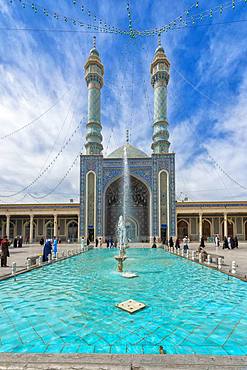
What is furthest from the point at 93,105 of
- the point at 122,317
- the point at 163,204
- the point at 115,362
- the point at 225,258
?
the point at 115,362

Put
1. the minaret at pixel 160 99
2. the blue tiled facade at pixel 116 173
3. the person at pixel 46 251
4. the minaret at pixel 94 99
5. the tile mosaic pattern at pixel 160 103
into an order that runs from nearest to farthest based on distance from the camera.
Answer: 1. the person at pixel 46 251
2. the blue tiled facade at pixel 116 173
3. the minaret at pixel 160 99
4. the minaret at pixel 94 99
5. the tile mosaic pattern at pixel 160 103

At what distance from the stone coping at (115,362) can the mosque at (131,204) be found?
70.9 ft

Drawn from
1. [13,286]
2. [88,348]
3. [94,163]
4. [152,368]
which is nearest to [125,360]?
[152,368]

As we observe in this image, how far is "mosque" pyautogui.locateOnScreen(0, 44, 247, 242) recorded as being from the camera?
24078mm

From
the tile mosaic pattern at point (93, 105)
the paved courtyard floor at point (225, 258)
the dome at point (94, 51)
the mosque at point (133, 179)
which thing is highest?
the dome at point (94, 51)

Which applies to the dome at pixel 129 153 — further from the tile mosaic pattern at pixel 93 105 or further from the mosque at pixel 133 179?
the tile mosaic pattern at pixel 93 105

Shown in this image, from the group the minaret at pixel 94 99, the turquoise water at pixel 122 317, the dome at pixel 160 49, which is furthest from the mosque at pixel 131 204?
the turquoise water at pixel 122 317

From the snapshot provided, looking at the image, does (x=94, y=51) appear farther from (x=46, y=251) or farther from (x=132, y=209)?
(x=46, y=251)

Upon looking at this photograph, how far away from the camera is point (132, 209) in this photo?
2650 centimetres

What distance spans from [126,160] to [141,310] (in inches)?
864

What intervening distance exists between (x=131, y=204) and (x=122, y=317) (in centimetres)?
2285

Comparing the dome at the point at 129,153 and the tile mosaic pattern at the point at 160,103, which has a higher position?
the tile mosaic pattern at the point at 160,103

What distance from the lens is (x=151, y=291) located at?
17.2ft

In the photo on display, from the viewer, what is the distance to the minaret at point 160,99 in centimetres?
2552
